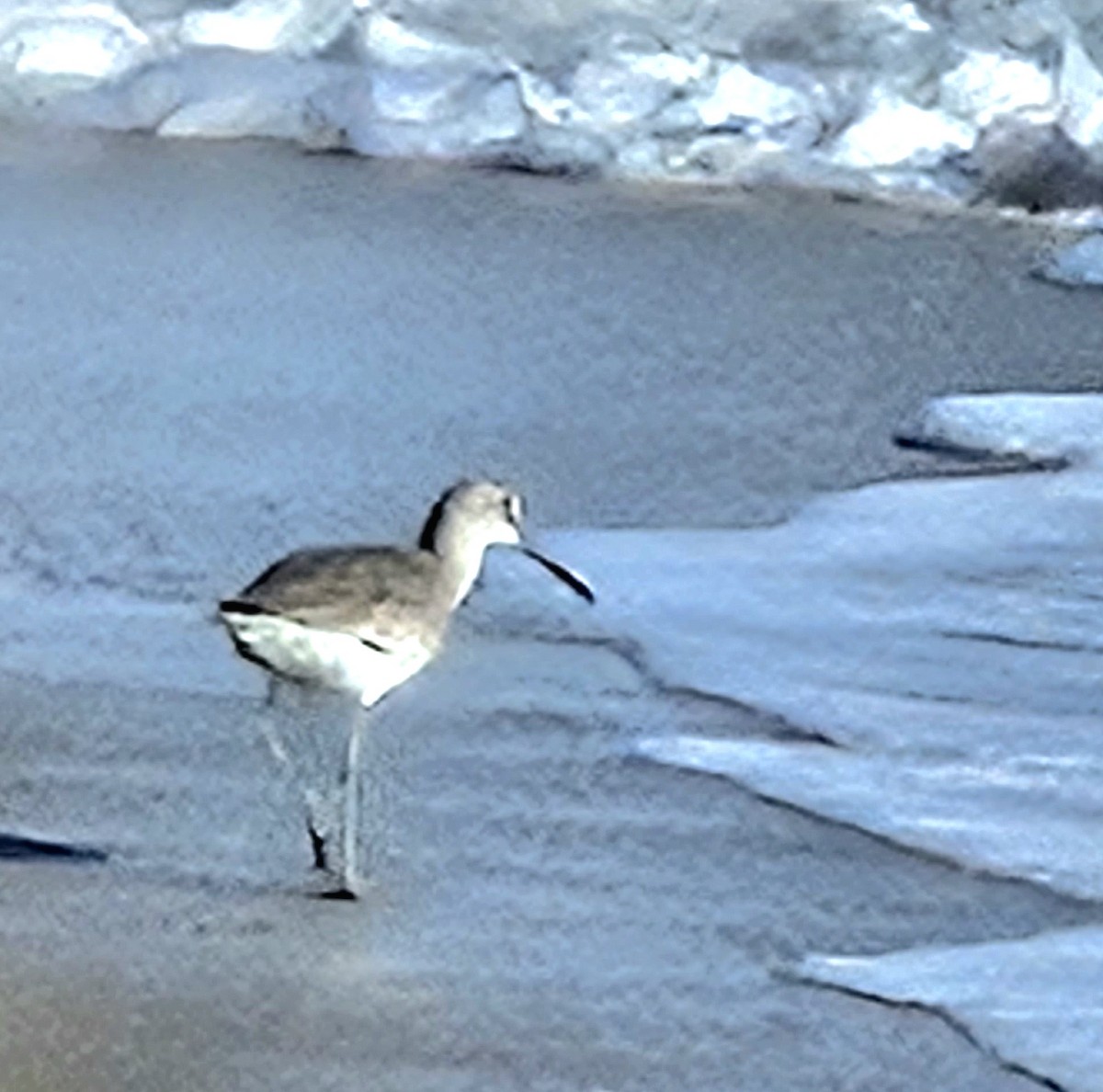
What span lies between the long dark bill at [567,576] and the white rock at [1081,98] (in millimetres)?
1943

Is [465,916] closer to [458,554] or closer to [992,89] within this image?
[458,554]

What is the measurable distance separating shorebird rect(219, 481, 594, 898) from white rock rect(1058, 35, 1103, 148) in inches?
96.0

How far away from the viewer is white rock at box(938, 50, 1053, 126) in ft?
18.4

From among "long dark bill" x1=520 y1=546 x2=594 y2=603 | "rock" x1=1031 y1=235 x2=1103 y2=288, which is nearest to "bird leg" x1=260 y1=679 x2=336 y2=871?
"long dark bill" x1=520 y1=546 x2=594 y2=603

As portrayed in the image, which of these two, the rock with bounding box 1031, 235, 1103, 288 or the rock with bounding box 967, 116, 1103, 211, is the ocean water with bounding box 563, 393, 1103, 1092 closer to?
the rock with bounding box 1031, 235, 1103, 288

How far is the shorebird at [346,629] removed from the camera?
3.22 metres

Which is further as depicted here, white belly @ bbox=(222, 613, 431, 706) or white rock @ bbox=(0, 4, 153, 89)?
white rock @ bbox=(0, 4, 153, 89)

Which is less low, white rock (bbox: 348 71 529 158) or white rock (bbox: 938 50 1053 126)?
white rock (bbox: 938 50 1053 126)

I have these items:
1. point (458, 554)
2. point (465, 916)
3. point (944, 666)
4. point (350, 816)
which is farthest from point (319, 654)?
point (944, 666)

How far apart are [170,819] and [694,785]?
1.90ft

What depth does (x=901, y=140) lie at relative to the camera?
554 centimetres

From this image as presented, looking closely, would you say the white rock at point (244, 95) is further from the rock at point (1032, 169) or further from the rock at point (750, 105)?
the rock at point (1032, 169)

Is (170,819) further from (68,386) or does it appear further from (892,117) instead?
(892,117)

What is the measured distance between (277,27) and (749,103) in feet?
2.92
